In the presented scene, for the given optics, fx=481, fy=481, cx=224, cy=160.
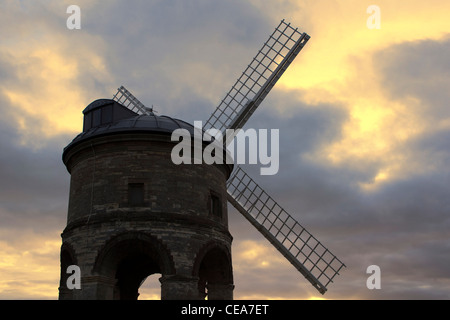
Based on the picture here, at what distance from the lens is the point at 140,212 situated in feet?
59.8

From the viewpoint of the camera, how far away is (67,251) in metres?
19.2

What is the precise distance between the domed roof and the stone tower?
43 millimetres

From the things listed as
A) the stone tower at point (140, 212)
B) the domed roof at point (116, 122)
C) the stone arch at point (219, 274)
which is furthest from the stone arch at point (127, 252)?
the domed roof at point (116, 122)

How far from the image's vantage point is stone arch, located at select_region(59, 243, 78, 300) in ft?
61.8

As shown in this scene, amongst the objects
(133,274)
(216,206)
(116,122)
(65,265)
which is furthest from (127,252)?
(116,122)

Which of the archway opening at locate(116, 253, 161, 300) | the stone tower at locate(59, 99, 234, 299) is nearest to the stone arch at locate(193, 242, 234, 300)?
the stone tower at locate(59, 99, 234, 299)

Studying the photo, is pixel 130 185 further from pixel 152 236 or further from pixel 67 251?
pixel 67 251

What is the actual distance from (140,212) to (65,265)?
4.32 metres

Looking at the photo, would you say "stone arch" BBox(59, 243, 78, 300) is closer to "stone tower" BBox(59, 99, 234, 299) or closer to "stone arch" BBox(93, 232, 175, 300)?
"stone tower" BBox(59, 99, 234, 299)

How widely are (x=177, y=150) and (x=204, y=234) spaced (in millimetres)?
3550
